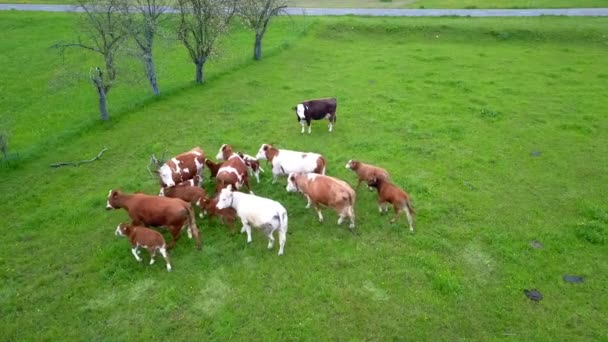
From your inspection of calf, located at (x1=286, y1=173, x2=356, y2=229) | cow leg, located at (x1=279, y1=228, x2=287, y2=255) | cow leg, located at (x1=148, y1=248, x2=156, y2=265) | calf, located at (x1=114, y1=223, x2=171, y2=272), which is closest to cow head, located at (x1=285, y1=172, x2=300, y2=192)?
calf, located at (x1=286, y1=173, x2=356, y2=229)

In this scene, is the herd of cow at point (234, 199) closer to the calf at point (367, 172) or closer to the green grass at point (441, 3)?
the calf at point (367, 172)

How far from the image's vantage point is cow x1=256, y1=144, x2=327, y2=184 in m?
12.4

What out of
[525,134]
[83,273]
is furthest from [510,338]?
[525,134]

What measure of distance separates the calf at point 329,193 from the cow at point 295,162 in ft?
2.55

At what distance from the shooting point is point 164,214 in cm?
1010

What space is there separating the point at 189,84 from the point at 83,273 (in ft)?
47.9

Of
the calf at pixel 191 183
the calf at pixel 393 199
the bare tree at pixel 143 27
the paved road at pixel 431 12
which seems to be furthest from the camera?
the paved road at pixel 431 12

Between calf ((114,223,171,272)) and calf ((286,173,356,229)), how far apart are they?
369cm

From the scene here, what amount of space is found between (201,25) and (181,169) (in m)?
12.1

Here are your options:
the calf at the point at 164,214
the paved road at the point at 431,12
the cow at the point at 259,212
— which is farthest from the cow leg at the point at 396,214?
the paved road at the point at 431,12

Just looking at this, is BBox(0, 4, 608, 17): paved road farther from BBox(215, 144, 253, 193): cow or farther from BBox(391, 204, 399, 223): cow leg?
BBox(391, 204, 399, 223): cow leg

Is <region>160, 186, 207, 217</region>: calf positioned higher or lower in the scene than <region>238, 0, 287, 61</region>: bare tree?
lower

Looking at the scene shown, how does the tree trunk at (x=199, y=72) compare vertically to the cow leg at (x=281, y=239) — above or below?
above

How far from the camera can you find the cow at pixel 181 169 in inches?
477
